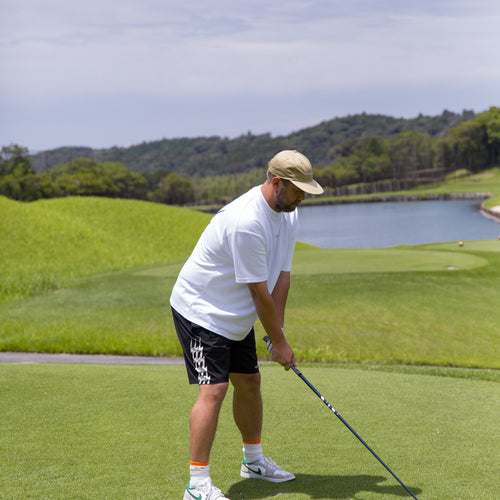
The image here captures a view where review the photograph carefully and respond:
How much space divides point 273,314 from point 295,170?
28.7 inches

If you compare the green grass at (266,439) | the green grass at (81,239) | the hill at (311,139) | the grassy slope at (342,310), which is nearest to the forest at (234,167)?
the hill at (311,139)

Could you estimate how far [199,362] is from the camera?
3268 millimetres

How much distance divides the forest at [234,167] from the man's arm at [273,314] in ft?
151

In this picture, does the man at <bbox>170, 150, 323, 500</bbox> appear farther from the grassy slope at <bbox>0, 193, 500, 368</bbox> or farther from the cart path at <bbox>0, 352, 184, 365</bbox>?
the cart path at <bbox>0, 352, 184, 365</bbox>

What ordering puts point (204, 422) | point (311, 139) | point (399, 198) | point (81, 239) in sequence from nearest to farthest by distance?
point (204, 422)
point (81, 239)
point (399, 198)
point (311, 139)

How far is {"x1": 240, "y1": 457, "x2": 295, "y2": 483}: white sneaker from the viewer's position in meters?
3.48

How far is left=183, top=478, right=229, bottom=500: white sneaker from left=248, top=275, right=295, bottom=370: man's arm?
2.39 ft

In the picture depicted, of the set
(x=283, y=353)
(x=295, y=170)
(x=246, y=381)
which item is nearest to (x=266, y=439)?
(x=246, y=381)

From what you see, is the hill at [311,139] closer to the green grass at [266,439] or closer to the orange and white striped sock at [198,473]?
the green grass at [266,439]

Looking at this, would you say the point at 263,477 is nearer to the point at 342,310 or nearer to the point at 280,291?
the point at 280,291

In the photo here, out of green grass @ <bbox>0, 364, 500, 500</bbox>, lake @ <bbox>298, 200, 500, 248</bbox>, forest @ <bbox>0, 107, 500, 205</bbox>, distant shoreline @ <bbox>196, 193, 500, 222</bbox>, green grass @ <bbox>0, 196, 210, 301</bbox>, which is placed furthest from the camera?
distant shoreline @ <bbox>196, 193, 500, 222</bbox>

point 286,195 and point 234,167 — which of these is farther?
point 234,167

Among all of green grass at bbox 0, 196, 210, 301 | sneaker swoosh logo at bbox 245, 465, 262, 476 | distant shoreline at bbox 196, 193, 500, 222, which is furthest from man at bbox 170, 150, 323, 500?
distant shoreline at bbox 196, 193, 500, 222

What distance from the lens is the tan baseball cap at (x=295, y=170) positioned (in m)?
3.06
